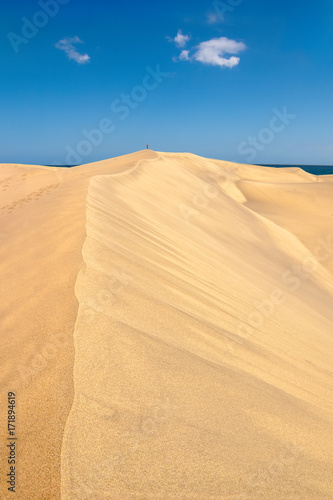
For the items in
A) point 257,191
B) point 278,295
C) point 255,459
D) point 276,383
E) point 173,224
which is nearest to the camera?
point 255,459

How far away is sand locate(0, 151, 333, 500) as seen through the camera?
1171 millimetres

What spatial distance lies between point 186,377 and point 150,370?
0.20 m

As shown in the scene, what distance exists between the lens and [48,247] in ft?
9.69

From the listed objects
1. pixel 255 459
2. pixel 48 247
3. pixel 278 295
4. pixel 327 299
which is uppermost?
pixel 48 247

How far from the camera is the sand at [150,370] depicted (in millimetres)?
1171

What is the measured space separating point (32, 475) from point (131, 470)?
13.0 inches

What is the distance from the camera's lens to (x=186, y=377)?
166 centimetres

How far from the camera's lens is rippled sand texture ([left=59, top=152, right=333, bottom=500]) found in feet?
3.89

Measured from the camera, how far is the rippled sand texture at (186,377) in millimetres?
1186

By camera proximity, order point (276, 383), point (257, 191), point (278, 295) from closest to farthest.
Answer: point (276, 383) < point (278, 295) < point (257, 191)

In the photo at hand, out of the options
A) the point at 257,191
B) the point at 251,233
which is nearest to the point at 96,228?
the point at 251,233

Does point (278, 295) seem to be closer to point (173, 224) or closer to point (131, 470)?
point (173, 224)

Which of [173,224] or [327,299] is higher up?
[173,224]

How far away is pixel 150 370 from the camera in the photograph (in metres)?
1.60
